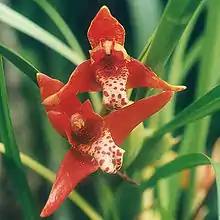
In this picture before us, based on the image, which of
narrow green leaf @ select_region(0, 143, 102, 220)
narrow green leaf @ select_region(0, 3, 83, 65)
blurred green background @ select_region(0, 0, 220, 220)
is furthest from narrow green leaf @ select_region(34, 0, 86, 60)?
blurred green background @ select_region(0, 0, 220, 220)

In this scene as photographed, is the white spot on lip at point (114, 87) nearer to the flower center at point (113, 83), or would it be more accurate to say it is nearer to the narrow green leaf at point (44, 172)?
the flower center at point (113, 83)

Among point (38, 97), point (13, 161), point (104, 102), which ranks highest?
point (104, 102)

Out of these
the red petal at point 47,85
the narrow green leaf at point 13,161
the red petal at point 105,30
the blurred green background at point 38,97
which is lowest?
the blurred green background at point 38,97

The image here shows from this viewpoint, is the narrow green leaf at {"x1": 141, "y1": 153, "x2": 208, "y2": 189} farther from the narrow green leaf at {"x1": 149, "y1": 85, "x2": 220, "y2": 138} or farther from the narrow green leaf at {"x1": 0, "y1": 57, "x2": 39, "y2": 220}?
the narrow green leaf at {"x1": 0, "y1": 57, "x2": 39, "y2": 220}

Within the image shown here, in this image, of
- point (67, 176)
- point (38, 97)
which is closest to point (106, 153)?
point (67, 176)

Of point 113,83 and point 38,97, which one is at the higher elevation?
point 113,83

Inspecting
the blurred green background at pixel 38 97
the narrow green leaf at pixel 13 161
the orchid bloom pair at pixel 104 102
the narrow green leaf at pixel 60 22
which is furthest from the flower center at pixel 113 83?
the blurred green background at pixel 38 97

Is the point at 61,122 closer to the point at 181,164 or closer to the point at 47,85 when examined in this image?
the point at 47,85
